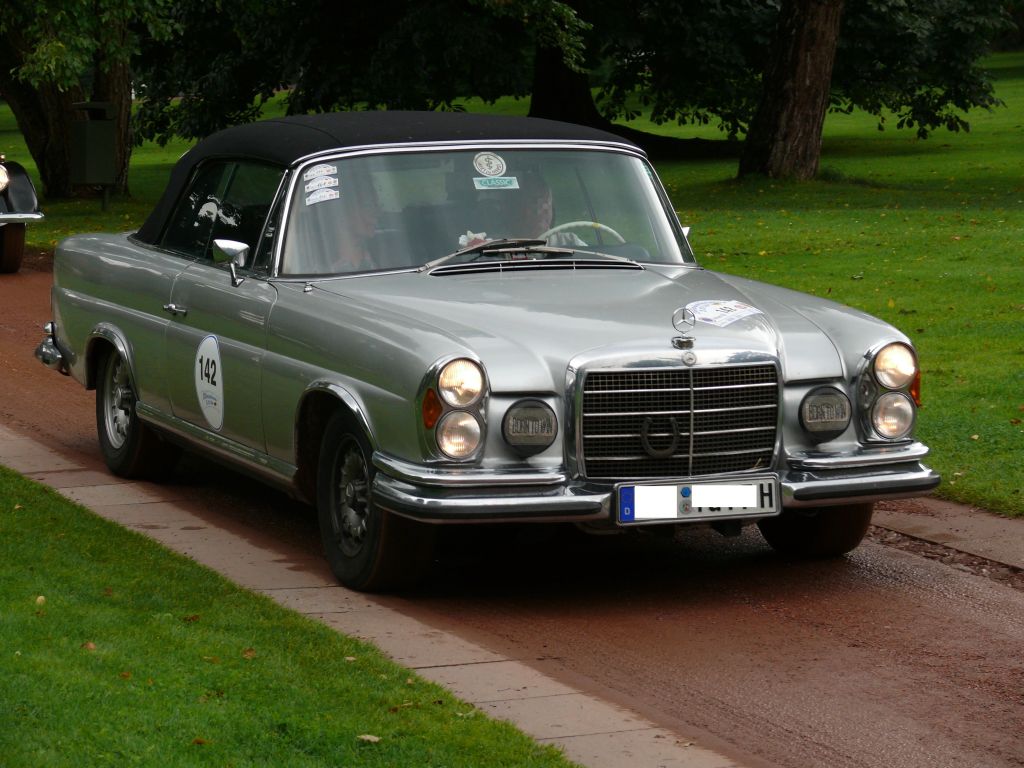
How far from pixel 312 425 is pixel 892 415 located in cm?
224

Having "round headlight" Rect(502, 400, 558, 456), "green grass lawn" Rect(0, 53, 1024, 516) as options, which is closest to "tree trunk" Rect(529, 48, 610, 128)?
"green grass lawn" Rect(0, 53, 1024, 516)

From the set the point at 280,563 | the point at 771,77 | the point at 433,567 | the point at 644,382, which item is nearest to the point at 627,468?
the point at 644,382

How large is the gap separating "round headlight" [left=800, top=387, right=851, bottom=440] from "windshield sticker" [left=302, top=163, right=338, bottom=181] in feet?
7.48

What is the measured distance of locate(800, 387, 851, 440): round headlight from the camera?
692 cm

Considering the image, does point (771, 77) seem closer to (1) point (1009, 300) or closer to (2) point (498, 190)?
(1) point (1009, 300)

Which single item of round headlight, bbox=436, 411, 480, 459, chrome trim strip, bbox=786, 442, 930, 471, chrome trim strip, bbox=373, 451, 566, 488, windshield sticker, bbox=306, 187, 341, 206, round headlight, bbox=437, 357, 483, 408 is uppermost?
windshield sticker, bbox=306, 187, 341, 206

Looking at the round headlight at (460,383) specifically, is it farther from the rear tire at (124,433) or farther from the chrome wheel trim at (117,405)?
the chrome wheel trim at (117,405)

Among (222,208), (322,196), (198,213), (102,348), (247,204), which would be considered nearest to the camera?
(322,196)

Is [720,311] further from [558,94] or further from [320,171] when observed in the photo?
[558,94]

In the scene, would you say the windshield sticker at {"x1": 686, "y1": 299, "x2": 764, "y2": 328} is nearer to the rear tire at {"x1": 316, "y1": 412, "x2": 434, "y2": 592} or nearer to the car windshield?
the car windshield

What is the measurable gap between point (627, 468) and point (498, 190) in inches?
66.2

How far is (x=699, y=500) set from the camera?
6.68m

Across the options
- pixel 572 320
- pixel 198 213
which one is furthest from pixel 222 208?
pixel 572 320

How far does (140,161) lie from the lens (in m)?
48.8
